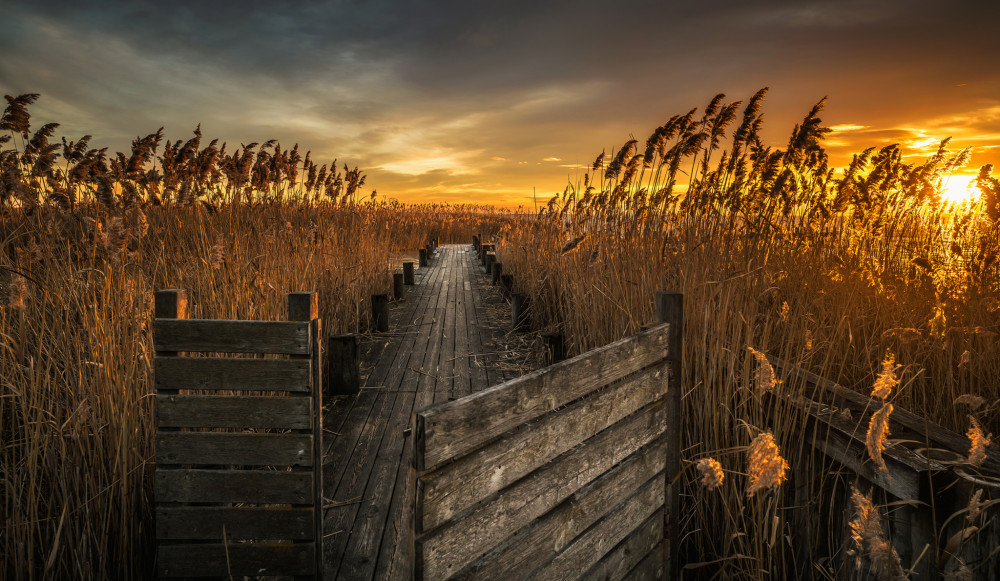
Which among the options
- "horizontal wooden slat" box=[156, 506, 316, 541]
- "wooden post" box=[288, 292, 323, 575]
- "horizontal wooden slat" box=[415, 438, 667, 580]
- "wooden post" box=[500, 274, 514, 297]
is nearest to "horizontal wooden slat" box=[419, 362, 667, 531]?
"horizontal wooden slat" box=[415, 438, 667, 580]

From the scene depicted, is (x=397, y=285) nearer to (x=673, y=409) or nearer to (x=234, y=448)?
(x=234, y=448)

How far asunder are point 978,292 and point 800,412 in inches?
73.3

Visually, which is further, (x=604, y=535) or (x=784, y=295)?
(x=784, y=295)

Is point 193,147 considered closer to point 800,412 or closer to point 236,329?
point 236,329

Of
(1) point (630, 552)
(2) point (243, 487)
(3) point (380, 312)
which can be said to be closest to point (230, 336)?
(2) point (243, 487)

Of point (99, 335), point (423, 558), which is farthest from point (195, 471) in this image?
point (423, 558)

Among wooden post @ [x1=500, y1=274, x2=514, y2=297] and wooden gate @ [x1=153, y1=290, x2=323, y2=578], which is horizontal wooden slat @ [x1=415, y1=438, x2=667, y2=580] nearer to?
wooden gate @ [x1=153, y1=290, x2=323, y2=578]

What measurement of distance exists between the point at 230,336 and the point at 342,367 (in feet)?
6.43

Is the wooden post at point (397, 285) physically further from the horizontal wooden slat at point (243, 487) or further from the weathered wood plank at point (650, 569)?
the weathered wood plank at point (650, 569)

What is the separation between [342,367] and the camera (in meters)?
3.86

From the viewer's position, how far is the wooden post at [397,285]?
7.37m

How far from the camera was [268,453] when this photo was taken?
198 centimetres

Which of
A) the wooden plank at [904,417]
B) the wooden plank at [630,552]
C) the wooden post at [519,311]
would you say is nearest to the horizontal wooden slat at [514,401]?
the wooden plank at [630,552]

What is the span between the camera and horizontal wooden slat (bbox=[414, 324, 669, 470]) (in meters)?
1.06
